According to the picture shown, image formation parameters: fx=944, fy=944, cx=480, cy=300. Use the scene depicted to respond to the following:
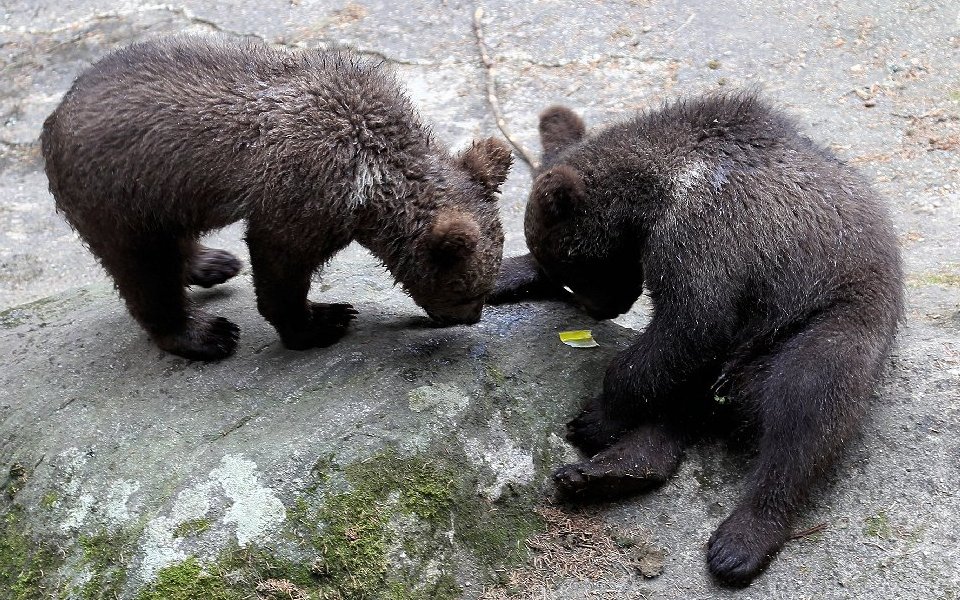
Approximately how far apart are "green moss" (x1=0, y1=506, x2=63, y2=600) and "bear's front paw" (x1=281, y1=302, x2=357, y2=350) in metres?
1.76

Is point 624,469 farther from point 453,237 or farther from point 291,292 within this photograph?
point 291,292

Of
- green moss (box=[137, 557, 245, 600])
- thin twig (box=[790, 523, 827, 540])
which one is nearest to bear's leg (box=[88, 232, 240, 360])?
green moss (box=[137, 557, 245, 600])

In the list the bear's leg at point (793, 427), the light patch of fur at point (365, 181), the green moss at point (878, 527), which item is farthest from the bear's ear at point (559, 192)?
the green moss at point (878, 527)

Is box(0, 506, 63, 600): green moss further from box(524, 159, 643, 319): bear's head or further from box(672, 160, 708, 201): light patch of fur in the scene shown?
box(672, 160, 708, 201): light patch of fur

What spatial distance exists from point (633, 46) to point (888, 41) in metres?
2.90

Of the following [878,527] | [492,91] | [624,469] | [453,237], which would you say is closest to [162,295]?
[453,237]

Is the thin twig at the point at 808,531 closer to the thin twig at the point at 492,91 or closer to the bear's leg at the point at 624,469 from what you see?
the bear's leg at the point at 624,469

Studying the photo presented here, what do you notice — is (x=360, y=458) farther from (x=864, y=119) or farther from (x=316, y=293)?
(x=864, y=119)

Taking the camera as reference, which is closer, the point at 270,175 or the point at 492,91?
the point at 270,175

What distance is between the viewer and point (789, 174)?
213 inches

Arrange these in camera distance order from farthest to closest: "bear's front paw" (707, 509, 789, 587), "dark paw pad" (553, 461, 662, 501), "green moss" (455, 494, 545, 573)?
"dark paw pad" (553, 461, 662, 501)
"green moss" (455, 494, 545, 573)
"bear's front paw" (707, 509, 789, 587)

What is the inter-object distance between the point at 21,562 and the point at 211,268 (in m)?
2.59

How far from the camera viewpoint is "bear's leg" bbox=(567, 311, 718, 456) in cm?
521

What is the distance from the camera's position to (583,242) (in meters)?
5.87
